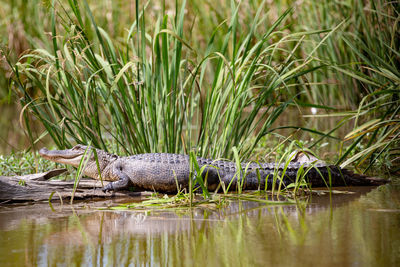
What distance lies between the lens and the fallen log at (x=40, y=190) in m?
3.29

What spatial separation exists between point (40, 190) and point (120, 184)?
23.1 inches

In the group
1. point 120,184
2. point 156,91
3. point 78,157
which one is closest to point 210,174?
point 120,184

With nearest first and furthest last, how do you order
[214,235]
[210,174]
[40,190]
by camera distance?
[214,235], [40,190], [210,174]

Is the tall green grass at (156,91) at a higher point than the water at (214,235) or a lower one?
higher

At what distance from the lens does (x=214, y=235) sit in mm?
2244

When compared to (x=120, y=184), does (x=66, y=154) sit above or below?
above

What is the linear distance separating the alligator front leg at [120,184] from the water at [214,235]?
0.50 metres

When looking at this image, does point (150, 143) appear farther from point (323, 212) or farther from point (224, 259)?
point (224, 259)

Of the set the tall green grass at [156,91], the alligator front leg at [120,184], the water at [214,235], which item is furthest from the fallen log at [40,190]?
the tall green grass at [156,91]

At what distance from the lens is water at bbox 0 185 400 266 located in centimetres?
187

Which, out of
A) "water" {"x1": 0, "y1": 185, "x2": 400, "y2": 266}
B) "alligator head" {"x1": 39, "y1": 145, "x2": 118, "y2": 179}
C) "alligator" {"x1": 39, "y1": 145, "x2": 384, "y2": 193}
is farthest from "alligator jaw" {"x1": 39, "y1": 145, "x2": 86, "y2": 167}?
"water" {"x1": 0, "y1": 185, "x2": 400, "y2": 266}

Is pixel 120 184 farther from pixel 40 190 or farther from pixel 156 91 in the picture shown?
pixel 156 91

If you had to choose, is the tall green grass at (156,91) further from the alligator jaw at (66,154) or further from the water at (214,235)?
the water at (214,235)

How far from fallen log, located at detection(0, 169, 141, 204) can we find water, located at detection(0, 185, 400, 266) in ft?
0.69
